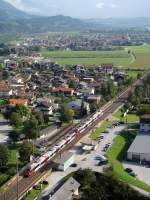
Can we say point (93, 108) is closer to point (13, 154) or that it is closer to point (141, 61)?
point (13, 154)

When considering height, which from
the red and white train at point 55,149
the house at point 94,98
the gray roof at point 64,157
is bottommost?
the red and white train at point 55,149

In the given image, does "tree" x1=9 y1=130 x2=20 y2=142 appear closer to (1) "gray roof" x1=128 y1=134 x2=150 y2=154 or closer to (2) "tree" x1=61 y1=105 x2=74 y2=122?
(2) "tree" x1=61 y1=105 x2=74 y2=122

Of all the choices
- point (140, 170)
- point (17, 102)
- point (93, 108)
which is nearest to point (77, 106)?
point (93, 108)

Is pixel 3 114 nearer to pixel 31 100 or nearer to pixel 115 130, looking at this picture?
pixel 31 100

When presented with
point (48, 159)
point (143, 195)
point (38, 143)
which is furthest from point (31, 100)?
point (143, 195)

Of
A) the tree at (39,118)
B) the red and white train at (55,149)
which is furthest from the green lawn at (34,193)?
the tree at (39,118)

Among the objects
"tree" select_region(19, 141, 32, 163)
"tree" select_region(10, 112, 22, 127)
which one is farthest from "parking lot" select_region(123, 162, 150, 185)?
"tree" select_region(10, 112, 22, 127)

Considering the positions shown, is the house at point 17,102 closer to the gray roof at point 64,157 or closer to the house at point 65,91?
the house at point 65,91
